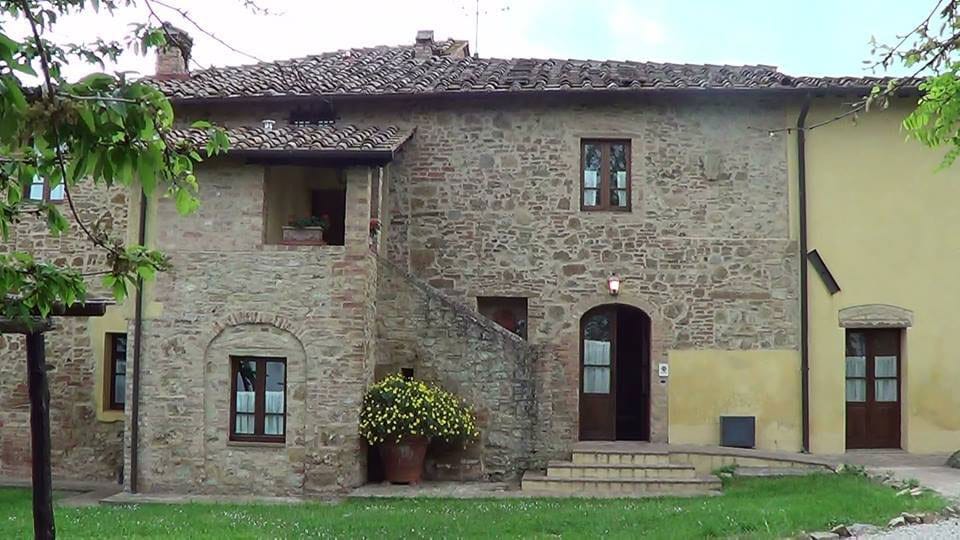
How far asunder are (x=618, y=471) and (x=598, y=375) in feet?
7.01

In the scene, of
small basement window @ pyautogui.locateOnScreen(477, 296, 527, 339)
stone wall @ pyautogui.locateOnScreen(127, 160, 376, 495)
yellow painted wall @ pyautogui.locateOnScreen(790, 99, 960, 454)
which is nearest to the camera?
stone wall @ pyautogui.locateOnScreen(127, 160, 376, 495)

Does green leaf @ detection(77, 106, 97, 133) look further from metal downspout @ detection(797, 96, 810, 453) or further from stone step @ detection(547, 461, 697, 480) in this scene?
metal downspout @ detection(797, 96, 810, 453)

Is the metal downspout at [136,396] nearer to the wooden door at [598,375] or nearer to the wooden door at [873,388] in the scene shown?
the wooden door at [598,375]

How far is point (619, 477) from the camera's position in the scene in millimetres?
12000

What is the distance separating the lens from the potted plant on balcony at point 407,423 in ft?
39.1

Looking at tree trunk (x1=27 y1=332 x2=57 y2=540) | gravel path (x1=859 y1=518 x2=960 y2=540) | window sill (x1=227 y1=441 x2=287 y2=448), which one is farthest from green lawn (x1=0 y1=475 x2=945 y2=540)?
tree trunk (x1=27 y1=332 x2=57 y2=540)

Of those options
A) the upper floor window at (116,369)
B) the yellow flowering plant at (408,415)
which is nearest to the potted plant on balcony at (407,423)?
the yellow flowering plant at (408,415)

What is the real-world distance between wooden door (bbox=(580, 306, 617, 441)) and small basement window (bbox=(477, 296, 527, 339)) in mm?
933

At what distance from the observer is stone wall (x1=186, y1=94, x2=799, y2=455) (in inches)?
540

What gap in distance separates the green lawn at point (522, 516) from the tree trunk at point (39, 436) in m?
2.09

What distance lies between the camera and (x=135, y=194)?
42.2 feet

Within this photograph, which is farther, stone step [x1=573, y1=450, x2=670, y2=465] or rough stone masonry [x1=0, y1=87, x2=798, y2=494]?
stone step [x1=573, y1=450, x2=670, y2=465]

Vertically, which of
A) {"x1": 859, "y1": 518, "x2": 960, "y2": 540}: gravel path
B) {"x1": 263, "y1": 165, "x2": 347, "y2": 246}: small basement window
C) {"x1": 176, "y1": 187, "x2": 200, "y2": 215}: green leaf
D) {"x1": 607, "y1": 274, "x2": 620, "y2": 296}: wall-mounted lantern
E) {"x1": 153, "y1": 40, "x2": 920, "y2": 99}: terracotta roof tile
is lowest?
{"x1": 859, "y1": 518, "x2": 960, "y2": 540}: gravel path

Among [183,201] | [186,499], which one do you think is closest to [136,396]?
[186,499]
